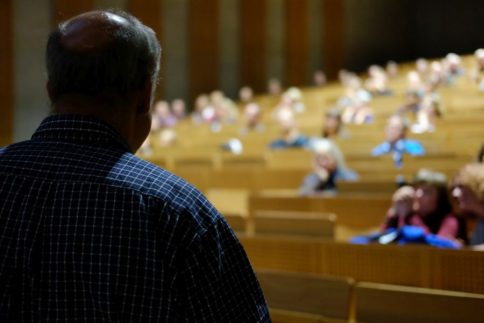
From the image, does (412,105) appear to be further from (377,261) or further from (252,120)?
(377,261)

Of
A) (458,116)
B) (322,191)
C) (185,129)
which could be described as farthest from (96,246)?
(185,129)

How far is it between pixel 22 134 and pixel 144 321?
6921 millimetres

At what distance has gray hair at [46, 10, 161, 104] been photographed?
75 centimetres

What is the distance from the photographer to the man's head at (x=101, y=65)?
2.46 feet

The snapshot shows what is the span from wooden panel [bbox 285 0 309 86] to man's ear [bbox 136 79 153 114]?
31.0ft

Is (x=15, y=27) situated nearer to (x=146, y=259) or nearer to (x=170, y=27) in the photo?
(x=170, y=27)

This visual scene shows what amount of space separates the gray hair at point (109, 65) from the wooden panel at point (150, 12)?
7.83 metres

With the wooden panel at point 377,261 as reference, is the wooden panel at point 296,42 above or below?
above

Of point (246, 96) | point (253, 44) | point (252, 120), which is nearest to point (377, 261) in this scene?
point (252, 120)

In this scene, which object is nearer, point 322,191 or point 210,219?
point 210,219

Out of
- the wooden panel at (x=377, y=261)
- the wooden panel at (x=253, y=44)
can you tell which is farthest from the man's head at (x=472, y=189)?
the wooden panel at (x=253, y=44)

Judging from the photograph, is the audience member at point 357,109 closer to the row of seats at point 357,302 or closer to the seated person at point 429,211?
the seated person at point 429,211

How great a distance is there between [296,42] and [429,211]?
7.90 m

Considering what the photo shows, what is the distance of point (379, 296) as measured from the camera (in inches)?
76.8
